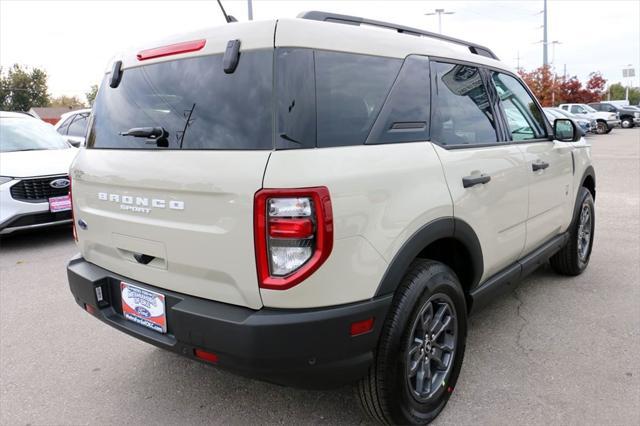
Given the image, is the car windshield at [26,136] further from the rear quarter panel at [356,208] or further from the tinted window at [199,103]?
the rear quarter panel at [356,208]

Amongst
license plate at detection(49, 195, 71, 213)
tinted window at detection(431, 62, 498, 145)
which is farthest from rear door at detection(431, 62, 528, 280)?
license plate at detection(49, 195, 71, 213)

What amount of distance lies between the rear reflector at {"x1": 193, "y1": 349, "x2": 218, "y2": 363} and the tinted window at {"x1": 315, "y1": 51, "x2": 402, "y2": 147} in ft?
3.24

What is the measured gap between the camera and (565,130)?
3969 mm

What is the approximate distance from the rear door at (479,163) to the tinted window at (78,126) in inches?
359

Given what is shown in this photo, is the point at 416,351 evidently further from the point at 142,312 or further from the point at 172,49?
the point at 172,49

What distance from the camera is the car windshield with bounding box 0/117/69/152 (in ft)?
23.0

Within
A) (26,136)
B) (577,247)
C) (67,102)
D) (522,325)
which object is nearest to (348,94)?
(522,325)

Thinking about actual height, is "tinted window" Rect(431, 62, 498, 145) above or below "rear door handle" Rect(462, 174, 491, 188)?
above

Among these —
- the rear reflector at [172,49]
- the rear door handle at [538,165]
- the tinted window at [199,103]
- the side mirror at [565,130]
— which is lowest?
the rear door handle at [538,165]

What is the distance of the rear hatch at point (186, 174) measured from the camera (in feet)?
6.64

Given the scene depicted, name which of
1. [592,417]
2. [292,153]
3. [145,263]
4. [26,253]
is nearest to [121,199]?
[145,263]

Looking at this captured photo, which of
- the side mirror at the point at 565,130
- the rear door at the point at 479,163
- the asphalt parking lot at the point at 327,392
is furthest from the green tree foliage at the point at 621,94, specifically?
the rear door at the point at 479,163

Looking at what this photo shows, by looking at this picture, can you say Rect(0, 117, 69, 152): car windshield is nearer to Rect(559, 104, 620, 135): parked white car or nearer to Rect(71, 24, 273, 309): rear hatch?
Rect(71, 24, 273, 309): rear hatch

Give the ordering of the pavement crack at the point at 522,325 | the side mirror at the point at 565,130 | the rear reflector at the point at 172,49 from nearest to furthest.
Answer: the rear reflector at the point at 172,49, the pavement crack at the point at 522,325, the side mirror at the point at 565,130
